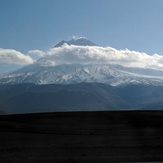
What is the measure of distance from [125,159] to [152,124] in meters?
12.0

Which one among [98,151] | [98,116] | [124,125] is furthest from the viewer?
[98,116]

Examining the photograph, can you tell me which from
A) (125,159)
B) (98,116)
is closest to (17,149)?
(125,159)

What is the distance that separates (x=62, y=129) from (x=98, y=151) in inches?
310

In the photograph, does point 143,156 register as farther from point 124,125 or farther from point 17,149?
point 124,125

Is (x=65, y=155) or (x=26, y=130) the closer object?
(x=65, y=155)

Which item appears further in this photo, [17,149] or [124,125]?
[124,125]

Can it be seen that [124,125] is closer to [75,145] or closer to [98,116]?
[98,116]

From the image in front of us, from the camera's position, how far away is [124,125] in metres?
23.2

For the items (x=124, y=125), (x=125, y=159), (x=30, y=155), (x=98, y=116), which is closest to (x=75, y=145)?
(x=30, y=155)

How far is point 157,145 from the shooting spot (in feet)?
52.1

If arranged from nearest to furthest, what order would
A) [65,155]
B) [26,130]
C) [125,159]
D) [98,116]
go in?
[125,159]
[65,155]
[26,130]
[98,116]

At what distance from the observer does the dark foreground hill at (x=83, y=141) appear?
12.8 metres

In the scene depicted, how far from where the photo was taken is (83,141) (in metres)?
16.9

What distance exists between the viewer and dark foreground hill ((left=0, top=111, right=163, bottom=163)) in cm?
1284
